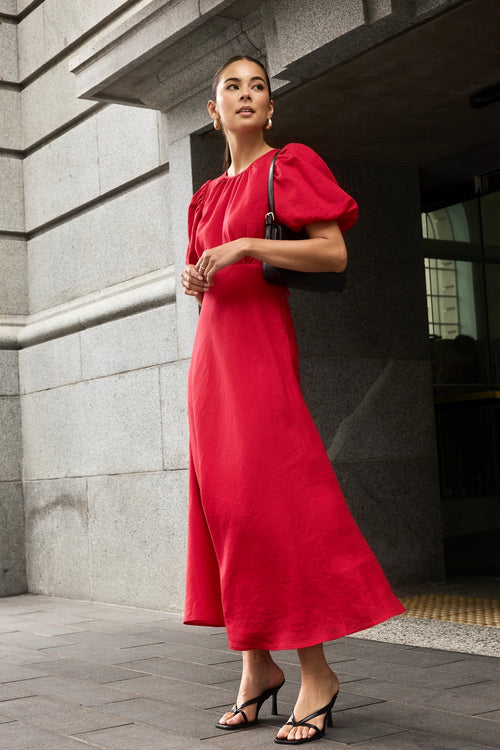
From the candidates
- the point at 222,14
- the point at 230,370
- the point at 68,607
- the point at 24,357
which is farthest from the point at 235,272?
the point at 24,357

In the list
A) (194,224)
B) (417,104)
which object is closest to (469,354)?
(417,104)

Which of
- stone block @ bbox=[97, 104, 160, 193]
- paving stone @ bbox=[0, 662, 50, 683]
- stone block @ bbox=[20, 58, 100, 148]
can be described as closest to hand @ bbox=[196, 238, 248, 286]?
paving stone @ bbox=[0, 662, 50, 683]

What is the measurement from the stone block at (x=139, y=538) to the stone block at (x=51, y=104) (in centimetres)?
297

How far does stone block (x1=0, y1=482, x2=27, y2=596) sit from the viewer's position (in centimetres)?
834

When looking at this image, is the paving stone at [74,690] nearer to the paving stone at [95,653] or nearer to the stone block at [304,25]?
the paving stone at [95,653]

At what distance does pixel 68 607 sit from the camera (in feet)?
23.9

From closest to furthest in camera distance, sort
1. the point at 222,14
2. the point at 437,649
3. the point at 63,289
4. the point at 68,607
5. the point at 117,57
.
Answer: the point at 437,649 → the point at 222,14 → the point at 117,57 → the point at 68,607 → the point at 63,289

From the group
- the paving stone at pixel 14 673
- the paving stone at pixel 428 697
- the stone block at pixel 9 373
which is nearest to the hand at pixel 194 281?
the paving stone at pixel 428 697

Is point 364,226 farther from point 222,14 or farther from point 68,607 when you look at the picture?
point 68,607

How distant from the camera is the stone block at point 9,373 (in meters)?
8.52

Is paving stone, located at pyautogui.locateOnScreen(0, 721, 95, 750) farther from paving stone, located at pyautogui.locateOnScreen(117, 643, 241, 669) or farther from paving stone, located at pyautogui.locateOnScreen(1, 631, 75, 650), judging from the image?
paving stone, located at pyautogui.locateOnScreen(1, 631, 75, 650)

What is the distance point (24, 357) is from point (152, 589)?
2.72m

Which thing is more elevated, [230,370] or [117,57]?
[117,57]

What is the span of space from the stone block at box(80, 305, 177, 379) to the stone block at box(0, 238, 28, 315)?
4.12 feet
